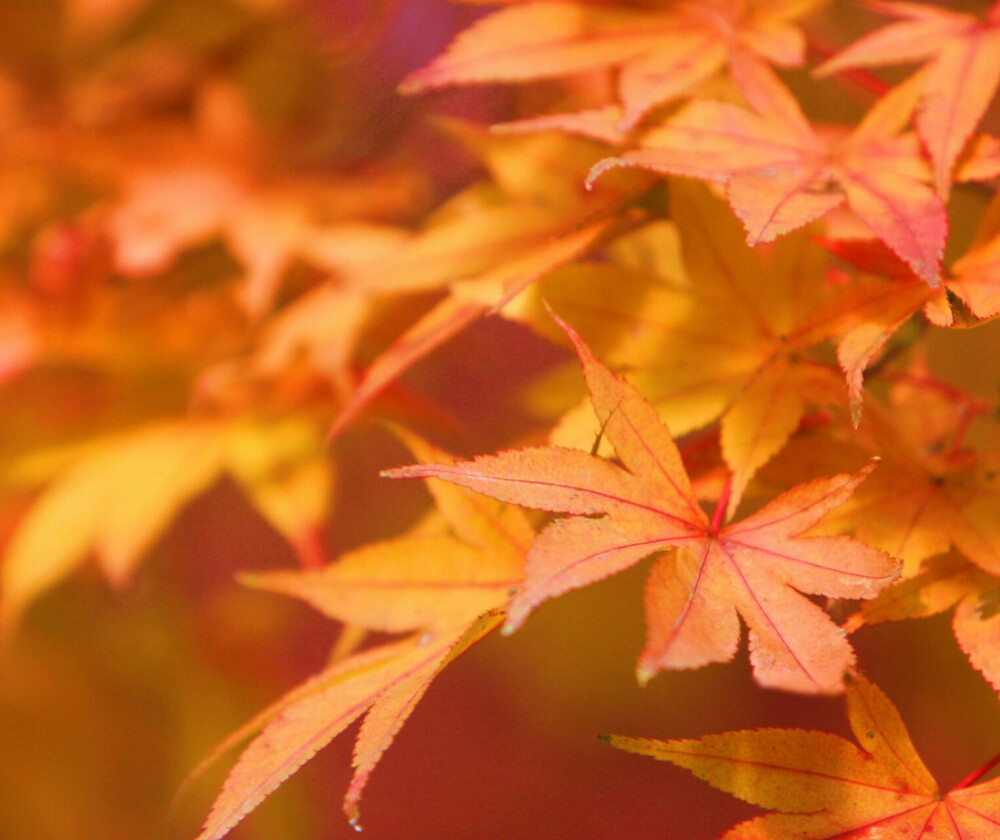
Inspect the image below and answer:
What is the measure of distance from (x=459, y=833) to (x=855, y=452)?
750 mm

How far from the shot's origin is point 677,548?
24 cm

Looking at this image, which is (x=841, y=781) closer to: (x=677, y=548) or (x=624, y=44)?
(x=677, y=548)

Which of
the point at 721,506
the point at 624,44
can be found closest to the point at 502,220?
the point at 624,44

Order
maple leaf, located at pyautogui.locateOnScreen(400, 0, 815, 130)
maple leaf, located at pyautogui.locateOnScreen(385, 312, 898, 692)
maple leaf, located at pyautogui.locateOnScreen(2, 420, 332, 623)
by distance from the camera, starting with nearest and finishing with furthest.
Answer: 1. maple leaf, located at pyautogui.locateOnScreen(385, 312, 898, 692)
2. maple leaf, located at pyautogui.locateOnScreen(400, 0, 815, 130)
3. maple leaf, located at pyautogui.locateOnScreen(2, 420, 332, 623)

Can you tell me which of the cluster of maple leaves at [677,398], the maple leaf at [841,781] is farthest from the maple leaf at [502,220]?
the maple leaf at [841,781]

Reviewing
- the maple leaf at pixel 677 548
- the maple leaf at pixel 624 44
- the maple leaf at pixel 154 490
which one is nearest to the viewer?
the maple leaf at pixel 677 548

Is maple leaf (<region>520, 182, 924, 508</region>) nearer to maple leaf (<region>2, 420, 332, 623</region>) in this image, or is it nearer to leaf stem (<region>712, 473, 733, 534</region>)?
leaf stem (<region>712, 473, 733, 534</region>)

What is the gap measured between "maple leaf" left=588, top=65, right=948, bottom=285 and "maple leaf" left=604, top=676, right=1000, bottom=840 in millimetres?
131

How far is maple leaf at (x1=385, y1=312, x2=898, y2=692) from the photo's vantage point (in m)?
0.21

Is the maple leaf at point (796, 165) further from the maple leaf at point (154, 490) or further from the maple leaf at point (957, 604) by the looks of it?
the maple leaf at point (154, 490)

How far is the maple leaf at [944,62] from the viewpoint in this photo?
28cm

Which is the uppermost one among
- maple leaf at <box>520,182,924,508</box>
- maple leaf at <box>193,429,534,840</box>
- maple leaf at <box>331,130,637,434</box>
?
maple leaf at <box>331,130,637,434</box>

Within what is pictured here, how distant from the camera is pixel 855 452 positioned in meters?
0.29

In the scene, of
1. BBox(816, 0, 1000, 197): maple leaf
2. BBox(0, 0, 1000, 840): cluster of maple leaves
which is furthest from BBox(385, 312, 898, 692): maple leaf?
BBox(816, 0, 1000, 197): maple leaf
